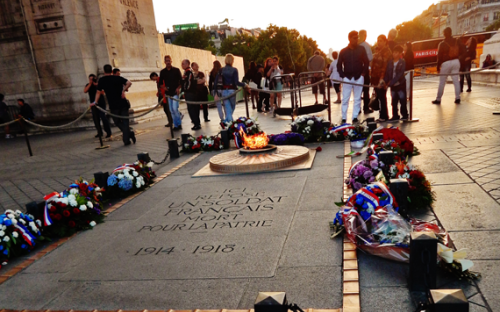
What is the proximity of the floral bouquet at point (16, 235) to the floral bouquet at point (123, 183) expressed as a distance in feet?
4.67

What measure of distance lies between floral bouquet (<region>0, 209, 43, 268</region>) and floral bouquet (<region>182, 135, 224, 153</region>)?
174 inches

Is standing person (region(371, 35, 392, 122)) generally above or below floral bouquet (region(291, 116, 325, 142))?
above

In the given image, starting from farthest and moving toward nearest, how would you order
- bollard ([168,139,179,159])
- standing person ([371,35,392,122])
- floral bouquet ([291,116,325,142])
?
standing person ([371,35,392,122])
floral bouquet ([291,116,325,142])
bollard ([168,139,179,159])

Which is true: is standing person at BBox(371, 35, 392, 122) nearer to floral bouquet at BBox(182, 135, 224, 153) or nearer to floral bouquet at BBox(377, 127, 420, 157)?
floral bouquet at BBox(377, 127, 420, 157)

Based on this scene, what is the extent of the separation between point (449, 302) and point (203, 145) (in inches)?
278

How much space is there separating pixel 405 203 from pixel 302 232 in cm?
97

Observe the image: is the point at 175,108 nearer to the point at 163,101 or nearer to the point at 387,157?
the point at 163,101

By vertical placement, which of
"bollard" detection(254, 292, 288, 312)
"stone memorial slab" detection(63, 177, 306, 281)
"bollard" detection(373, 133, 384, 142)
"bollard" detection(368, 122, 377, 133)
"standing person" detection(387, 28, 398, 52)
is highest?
"standing person" detection(387, 28, 398, 52)

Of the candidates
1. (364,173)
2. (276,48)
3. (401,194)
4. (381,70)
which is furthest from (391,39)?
(276,48)

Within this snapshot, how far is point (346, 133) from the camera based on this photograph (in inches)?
306

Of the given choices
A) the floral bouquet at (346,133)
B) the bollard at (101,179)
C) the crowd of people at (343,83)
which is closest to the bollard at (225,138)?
the crowd of people at (343,83)

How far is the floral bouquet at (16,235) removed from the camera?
12.6ft

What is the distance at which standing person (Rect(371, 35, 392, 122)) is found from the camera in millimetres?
9461

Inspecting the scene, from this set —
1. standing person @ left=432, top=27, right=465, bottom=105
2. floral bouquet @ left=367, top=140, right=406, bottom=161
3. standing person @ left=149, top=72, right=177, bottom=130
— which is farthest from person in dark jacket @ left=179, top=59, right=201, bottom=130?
floral bouquet @ left=367, top=140, right=406, bottom=161
